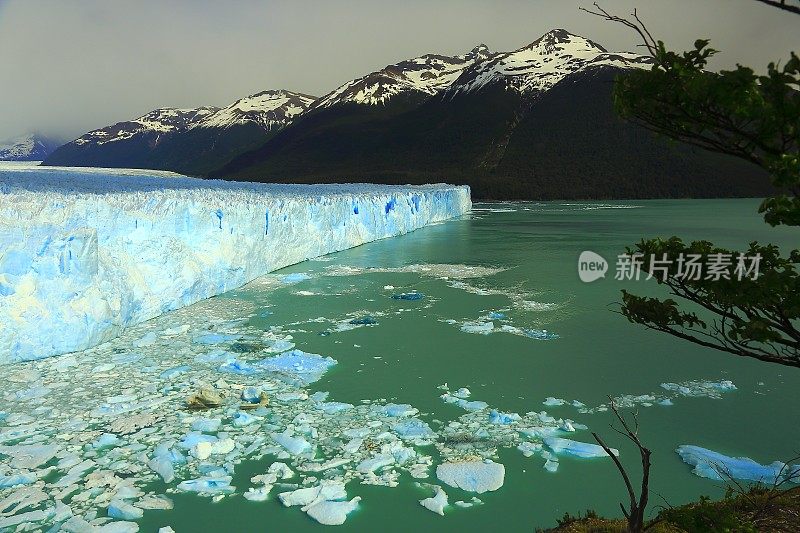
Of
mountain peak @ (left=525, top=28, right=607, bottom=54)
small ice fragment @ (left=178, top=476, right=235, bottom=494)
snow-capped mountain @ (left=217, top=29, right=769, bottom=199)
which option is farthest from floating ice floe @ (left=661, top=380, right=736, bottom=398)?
mountain peak @ (left=525, top=28, right=607, bottom=54)

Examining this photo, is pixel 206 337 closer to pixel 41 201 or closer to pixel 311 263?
pixel 41 201

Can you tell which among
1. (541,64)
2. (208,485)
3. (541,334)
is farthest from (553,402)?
(541,64)

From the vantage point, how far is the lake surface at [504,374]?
151 inches

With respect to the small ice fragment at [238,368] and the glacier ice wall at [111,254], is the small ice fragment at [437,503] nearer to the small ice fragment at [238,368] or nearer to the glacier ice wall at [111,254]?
the small ice fragment at [238,368]

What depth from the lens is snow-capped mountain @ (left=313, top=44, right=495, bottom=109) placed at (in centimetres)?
15012

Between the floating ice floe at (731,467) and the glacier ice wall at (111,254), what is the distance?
25.3 ft

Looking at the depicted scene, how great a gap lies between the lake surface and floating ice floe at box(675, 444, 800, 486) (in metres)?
0.11

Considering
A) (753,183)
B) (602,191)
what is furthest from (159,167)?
(753,183)

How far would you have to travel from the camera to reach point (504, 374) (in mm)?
6605

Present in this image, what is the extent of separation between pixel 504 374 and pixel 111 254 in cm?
661

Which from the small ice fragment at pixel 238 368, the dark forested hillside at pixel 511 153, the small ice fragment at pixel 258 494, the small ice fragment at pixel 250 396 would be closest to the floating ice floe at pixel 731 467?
the small ice fragment at pixel 258 494

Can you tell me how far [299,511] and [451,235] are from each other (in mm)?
21808

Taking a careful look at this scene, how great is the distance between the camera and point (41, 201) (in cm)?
741

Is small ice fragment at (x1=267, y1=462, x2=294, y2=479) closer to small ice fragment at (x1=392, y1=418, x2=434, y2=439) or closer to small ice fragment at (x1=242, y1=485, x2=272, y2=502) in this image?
small ice fragment at (x1=242, y1=485, x2=272, y2=502)
